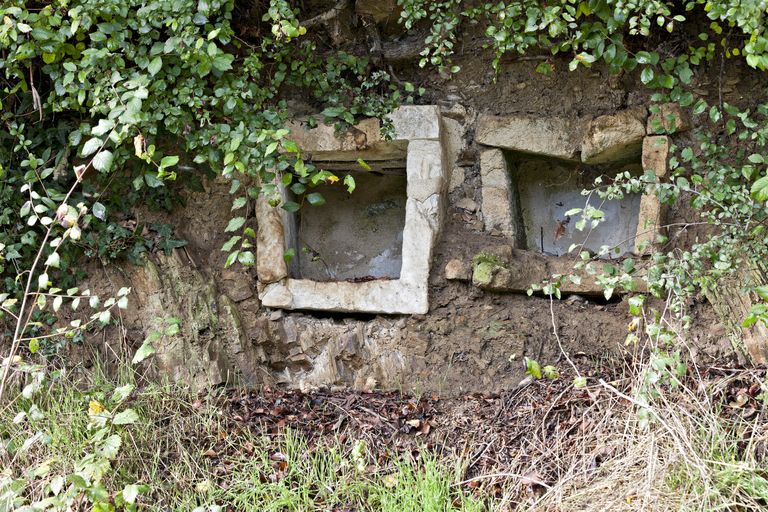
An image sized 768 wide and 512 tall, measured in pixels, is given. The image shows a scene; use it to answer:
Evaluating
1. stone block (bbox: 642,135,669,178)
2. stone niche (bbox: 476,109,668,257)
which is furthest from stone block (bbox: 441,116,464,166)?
stone block (bbox: 642,135,669,178)

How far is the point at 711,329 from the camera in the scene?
3707 millimetres

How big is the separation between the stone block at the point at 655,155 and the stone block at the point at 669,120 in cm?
4

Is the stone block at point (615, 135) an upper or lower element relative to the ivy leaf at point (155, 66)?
lower

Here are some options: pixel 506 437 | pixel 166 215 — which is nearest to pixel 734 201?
pixel 506 437

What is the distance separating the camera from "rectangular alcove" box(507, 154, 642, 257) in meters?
4.51

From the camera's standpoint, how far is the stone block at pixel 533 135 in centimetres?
421

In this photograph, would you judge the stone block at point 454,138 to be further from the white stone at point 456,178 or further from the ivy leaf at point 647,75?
the ivy leaf at point 647,75

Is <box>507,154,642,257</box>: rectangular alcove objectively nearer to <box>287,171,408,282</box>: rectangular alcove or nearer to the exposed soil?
<box>287,171,408,282</box>: rectangular alcove

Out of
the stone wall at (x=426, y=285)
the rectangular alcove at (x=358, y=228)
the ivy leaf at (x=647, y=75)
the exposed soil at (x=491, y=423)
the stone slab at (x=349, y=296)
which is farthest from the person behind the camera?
the rectangular alcove at (x=358, y=228)

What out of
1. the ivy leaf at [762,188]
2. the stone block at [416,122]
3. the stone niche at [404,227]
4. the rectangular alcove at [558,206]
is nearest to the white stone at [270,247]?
the stone niche at [404,227]

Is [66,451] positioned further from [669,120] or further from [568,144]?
[669,120]

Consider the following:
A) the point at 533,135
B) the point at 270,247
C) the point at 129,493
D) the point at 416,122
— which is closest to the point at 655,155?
the point at 533,135

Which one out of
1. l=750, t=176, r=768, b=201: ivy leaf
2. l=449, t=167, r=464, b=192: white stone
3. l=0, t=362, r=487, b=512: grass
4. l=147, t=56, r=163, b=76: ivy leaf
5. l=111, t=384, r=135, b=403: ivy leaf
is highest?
l=147, t=56, r=163, b=76: ivy leaf

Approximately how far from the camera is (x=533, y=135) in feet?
13.9
